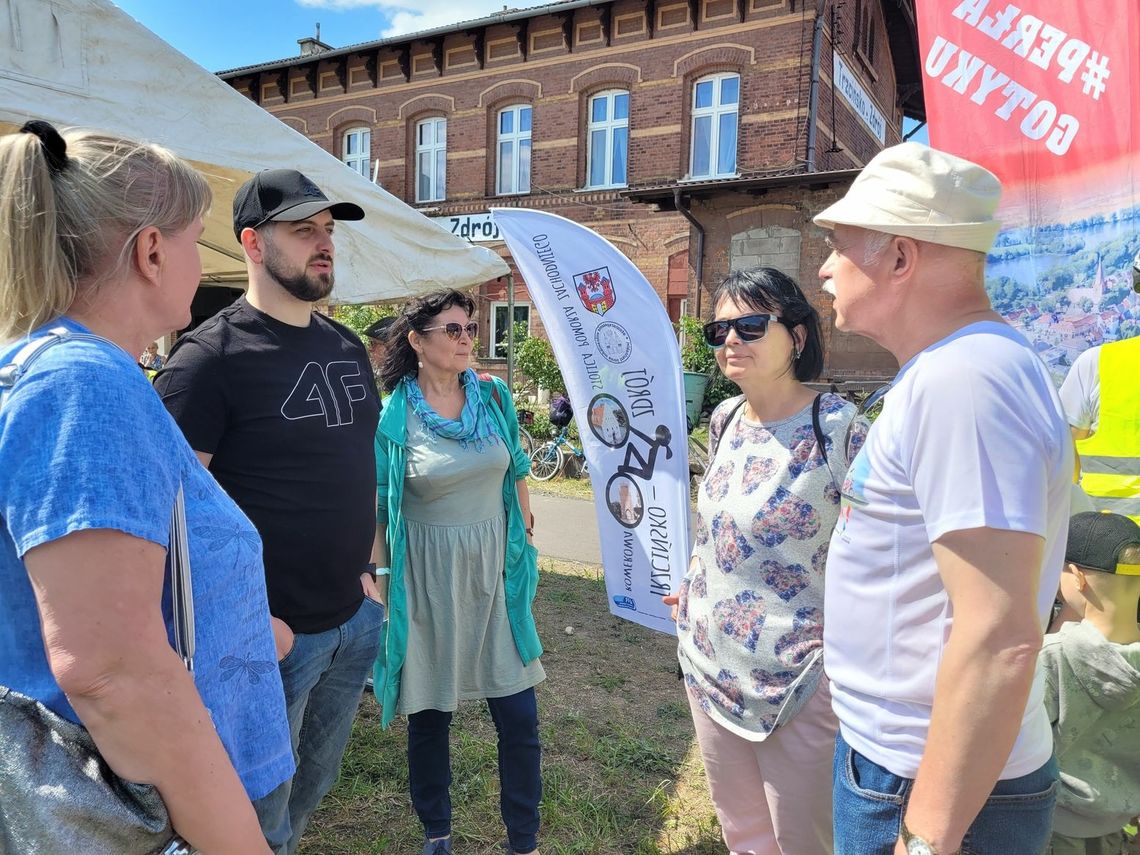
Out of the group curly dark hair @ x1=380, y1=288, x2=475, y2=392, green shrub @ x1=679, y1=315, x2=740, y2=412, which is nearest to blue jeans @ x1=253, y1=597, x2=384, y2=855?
curly dark hair @ x1=380, y1=288, x2=475, y2=392

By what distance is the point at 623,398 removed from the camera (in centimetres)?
280

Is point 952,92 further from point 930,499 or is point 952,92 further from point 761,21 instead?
point 761,21

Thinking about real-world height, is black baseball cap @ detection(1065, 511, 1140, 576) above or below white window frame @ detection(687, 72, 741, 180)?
below

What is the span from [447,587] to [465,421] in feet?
1.91

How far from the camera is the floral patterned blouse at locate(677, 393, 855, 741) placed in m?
1.85

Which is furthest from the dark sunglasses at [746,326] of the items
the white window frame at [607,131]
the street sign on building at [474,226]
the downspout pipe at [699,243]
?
the street sign on building at [474,226]

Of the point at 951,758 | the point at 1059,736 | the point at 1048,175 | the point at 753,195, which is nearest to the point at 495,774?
the point at 1059,736

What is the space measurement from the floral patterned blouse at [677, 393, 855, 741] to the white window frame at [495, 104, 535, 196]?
1591 centimetres

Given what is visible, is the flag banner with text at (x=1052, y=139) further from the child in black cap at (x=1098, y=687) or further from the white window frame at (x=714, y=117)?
the white window frame at (x=714, y=117)

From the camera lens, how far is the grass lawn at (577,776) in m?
2.67

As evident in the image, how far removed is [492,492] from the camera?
8.64 feet

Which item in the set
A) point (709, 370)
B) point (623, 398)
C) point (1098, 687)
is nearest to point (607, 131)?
point (709, 370)

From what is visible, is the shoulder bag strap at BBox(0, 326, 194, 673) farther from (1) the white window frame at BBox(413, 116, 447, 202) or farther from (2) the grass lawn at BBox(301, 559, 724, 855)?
(1) the white window frame at BBox(413, 116, 447, 202)

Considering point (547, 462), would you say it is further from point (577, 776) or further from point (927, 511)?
point (927, 511)
